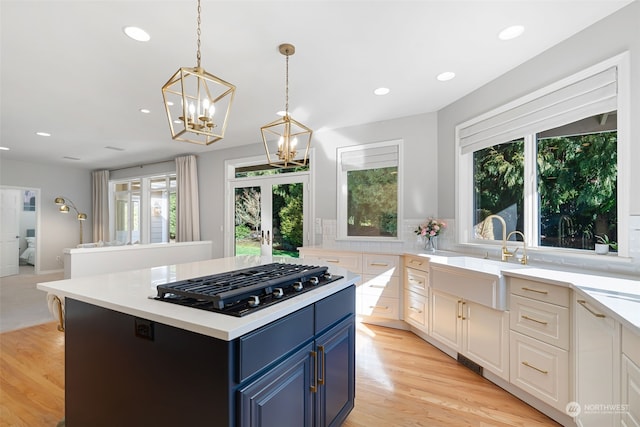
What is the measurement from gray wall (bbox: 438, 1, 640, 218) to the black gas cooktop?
86.3 inches

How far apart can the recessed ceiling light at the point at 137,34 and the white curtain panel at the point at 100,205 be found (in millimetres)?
7051

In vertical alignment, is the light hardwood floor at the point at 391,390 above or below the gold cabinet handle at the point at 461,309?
below

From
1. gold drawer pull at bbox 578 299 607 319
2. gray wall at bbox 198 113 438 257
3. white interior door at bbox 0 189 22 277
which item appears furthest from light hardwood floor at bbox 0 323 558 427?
white interior door at bbox 0 189 22 277

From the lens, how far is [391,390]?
2301mm

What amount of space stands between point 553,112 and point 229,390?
2.96 metres

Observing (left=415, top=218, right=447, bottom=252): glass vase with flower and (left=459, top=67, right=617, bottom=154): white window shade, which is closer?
(left=459, top=67, right=617, bottom=154): white window shade

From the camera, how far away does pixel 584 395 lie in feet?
5.35

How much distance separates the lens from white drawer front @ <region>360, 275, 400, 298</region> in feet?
11.5

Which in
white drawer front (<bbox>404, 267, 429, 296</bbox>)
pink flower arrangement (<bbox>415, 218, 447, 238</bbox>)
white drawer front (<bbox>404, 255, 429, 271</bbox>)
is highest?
pink flower arrangement (<bbox>415, 218, 447, 238</bbox>)

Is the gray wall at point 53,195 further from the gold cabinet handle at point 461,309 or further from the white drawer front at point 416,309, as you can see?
the gold cabinet handle at point 461,309

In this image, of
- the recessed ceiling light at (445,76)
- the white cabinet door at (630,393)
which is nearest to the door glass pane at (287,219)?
the recessed ceiling light at (445,76)

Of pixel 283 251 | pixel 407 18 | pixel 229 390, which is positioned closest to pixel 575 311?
pixel 229 390

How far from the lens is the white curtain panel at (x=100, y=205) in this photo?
26.0 feet

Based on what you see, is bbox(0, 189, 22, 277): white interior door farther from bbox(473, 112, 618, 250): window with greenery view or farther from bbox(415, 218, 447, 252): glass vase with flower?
bbox(473, 112, 618, 250): window with greenery view
